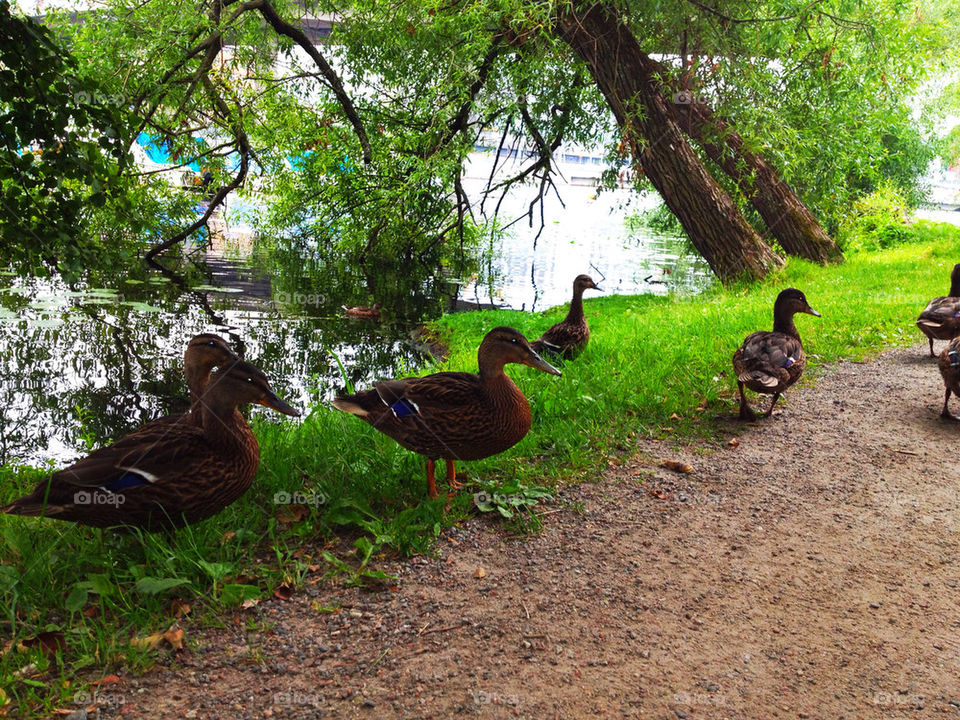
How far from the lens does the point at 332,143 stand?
14695 millimetres

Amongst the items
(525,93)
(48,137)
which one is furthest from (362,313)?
(48,137)

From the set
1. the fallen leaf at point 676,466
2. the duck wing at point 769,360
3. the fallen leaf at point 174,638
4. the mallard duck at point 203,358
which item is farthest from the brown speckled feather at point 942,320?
the fallen leaf at point 174,638

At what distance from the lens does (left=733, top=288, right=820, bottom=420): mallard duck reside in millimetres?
6234

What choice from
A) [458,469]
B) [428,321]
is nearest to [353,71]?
[428,321]

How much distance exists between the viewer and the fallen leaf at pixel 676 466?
5.60m

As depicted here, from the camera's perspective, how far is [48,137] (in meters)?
4.48

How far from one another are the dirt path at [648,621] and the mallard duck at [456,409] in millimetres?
502

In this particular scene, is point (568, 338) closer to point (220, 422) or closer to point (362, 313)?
point (220, 422)

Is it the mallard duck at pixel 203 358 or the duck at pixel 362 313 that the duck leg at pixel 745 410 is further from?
the duck at pixel 362 313

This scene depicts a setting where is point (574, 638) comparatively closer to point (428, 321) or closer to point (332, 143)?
point (428, 321)

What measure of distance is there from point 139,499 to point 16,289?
1289 centimetres

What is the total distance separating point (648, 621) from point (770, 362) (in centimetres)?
328

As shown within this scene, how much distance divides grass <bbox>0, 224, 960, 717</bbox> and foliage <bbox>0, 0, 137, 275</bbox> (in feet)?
5.88

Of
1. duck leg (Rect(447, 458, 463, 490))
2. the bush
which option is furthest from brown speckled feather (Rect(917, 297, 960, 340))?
the bush
